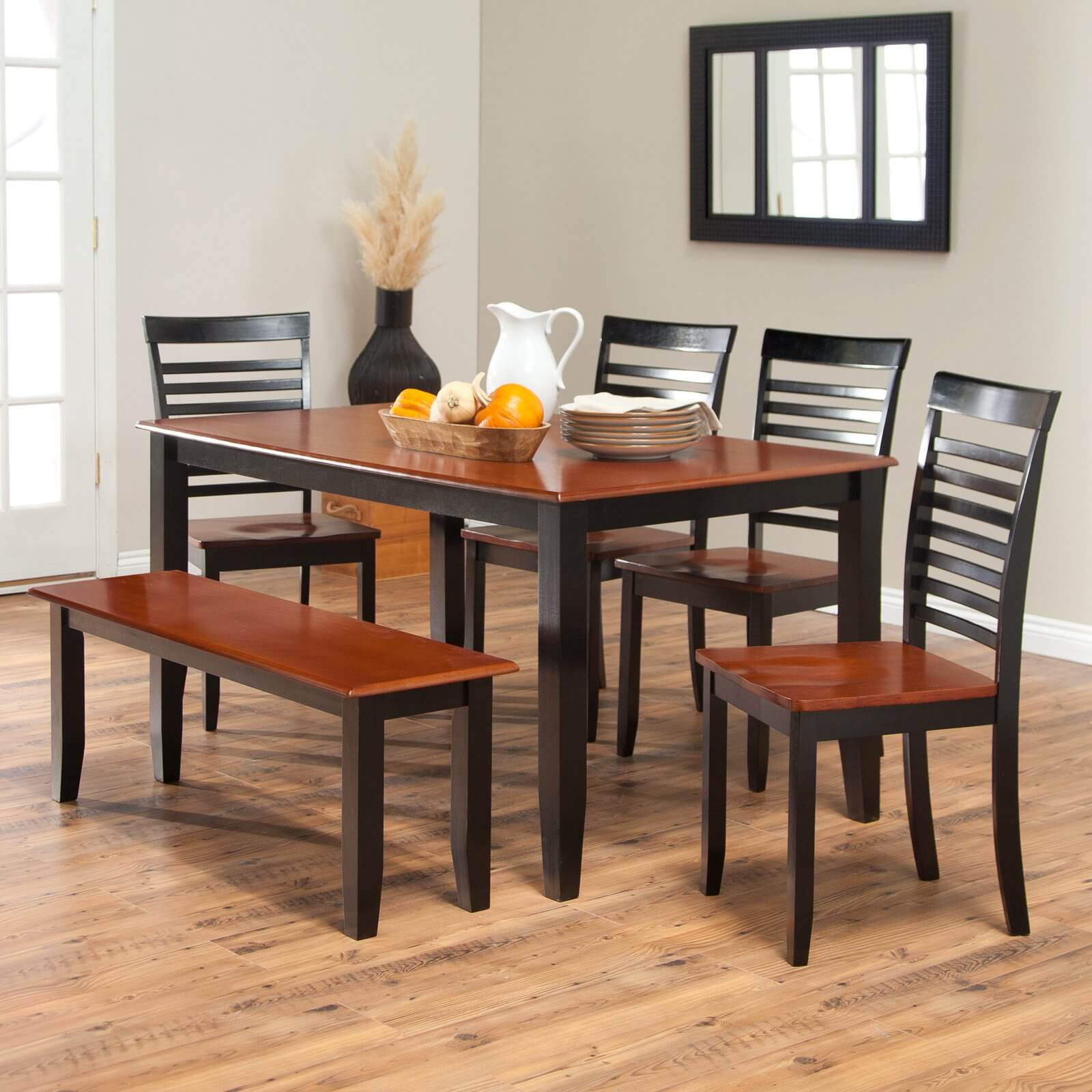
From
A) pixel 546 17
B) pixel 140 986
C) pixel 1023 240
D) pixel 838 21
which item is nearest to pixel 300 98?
pixel 546 17

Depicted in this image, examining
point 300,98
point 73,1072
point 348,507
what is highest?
point 300,98

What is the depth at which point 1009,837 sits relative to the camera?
269 cm

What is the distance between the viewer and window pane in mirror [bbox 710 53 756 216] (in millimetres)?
5195

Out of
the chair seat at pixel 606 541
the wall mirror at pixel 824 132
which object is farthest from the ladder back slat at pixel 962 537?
the wall mirror at pixel 824 132

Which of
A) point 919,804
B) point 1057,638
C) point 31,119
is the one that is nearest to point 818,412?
point 919,804

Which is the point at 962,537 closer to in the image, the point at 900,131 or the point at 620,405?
the point at 620,405

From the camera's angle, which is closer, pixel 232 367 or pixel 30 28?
pixel 232 367

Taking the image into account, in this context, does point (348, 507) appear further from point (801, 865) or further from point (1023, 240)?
point (801, 865)

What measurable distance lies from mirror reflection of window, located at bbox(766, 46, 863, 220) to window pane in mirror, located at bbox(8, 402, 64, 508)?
2.36m

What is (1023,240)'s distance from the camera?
15.0 ft

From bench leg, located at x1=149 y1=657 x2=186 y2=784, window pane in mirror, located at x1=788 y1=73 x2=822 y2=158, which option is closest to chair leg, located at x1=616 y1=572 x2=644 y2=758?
bench leg, located at x1=149 y1=657 x2=186 y2=784

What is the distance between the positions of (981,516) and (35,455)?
338 centimetres

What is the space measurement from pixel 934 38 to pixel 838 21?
0.34 metres

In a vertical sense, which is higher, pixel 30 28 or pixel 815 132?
pixel 30 28
